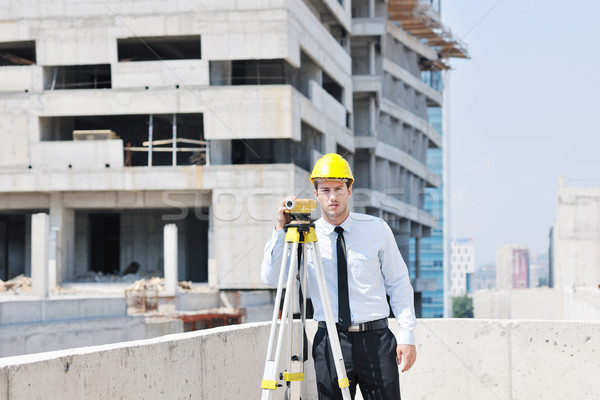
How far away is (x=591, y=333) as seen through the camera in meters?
7.93

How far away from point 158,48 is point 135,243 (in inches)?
394

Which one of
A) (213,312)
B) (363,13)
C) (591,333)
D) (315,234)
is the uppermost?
(363,13)

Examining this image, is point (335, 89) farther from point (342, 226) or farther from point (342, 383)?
point (342, 383)

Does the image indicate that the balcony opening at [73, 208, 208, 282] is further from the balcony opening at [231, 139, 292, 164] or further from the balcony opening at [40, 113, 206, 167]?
the balcony opening at [231, 139, 292, 164]

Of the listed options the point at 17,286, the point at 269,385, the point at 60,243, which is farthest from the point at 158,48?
the point at 269,385

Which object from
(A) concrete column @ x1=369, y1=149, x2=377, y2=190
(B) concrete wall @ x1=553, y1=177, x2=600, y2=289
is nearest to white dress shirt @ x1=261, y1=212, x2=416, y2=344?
(A) concrete column @ x1=369, y1=149, x2=377, y2=190

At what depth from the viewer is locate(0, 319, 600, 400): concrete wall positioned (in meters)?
6.52

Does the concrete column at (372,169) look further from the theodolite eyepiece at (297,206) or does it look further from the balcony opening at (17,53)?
the theodolite eyepiece at (297,206)

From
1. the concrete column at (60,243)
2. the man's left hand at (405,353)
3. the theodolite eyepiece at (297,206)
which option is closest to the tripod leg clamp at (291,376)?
the man's left hand at (405,353)

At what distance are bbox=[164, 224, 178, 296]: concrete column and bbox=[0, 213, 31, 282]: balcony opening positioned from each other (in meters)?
14.8

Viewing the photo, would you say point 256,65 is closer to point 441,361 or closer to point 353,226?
point 441,361

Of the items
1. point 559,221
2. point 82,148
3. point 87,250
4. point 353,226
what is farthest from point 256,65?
point 353,226

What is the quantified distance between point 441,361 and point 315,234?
162 inches

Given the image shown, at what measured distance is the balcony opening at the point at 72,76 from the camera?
3428cm
